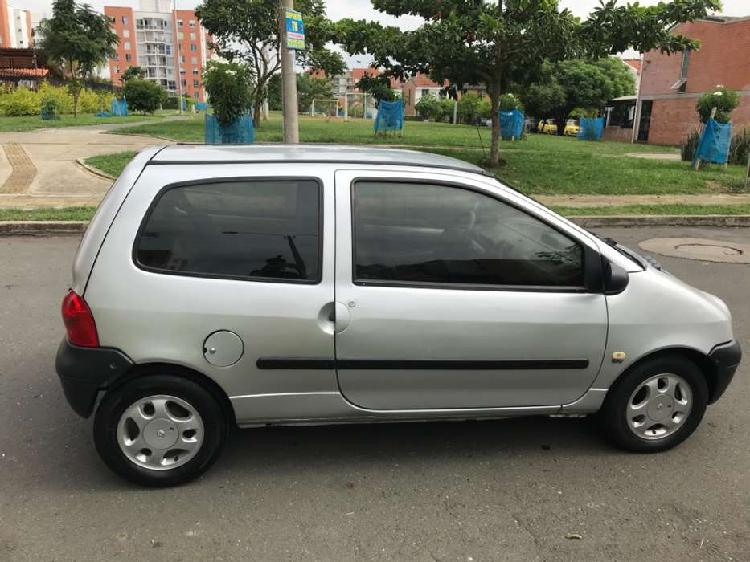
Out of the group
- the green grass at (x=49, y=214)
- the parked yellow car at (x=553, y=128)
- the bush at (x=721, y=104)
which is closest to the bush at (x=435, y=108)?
the parked yellow car at (x=553, y=128)

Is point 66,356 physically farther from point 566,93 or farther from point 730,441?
point 566,93

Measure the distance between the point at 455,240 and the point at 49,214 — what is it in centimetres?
829

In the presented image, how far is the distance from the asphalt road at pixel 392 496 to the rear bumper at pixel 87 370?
1.51 feet

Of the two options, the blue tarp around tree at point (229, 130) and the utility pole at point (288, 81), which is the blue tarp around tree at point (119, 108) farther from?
the utility pole at point (288, 81)

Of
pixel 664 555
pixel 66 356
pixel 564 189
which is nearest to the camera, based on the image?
pixel 664 555

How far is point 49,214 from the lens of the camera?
948 cm

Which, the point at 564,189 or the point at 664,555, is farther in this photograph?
the point at 564,189

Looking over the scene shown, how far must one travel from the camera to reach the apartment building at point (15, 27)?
122 meters

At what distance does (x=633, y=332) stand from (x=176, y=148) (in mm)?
2588

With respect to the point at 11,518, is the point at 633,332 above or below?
above

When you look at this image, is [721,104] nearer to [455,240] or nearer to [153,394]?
[455,240]

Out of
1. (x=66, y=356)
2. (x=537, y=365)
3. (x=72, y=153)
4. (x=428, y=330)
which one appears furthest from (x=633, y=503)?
(x=72, y=153)

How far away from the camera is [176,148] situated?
3477mm

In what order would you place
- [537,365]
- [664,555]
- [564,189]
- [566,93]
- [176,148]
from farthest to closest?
[566,93] < [564,189] < [176,148] < [537,365] < [664,555]
